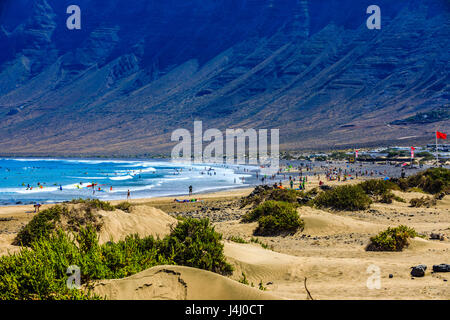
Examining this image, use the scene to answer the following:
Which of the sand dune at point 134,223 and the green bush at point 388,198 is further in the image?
the green bush at point 388,198

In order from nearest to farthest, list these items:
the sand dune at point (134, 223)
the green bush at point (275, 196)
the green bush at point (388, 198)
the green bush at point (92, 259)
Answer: the green bush at point (92, 259) < the sand dune at point (134, 223) < the green bush at point (388, 198) < the green bush at point (275, 196)

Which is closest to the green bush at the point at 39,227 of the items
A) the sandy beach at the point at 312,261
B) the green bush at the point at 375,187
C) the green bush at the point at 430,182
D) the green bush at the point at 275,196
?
the sandy beach at the point at 312,261

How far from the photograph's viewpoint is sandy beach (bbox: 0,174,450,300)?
20.5ft

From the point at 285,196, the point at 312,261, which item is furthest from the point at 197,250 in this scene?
the point at 285,196

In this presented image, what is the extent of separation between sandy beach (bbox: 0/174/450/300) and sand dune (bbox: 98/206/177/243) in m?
0.03

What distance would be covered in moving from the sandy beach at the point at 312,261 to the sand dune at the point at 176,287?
14 mm

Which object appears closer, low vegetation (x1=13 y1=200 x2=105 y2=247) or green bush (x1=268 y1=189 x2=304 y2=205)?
low vegetation (x1=13 y1=200 x2=105 y2=247)

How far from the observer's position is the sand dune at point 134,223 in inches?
521

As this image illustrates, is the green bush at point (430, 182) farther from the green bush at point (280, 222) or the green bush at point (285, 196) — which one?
the green bush at point (280, 222)

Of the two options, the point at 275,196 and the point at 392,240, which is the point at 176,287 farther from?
the point at 275,196

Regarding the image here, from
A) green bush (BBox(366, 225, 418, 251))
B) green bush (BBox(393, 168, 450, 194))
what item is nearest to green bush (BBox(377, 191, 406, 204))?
green bush (BBox(393, 168, 450, 194))

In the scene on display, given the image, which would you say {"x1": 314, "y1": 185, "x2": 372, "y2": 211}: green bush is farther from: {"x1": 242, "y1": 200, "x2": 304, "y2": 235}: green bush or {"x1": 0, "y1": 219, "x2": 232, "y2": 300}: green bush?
{"x1": 0, "y1": 219, "x2": 232, "y2": 300}: green bush

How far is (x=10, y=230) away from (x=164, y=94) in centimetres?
17296

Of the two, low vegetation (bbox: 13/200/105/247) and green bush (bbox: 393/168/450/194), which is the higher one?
green bush (bbox: 393/168/450/194)
